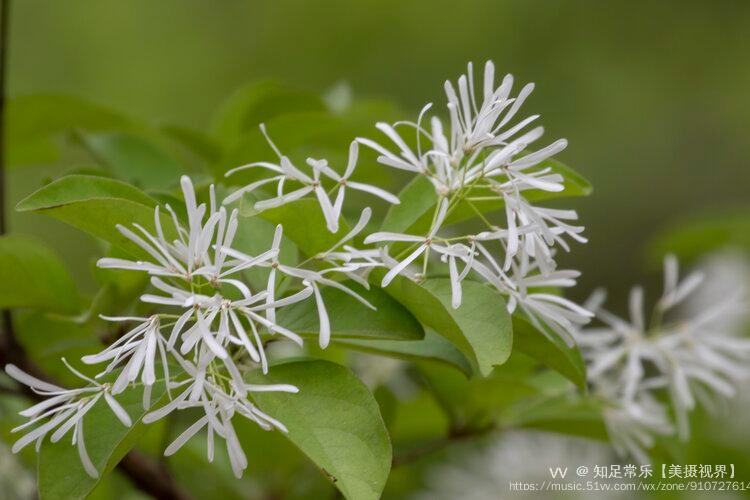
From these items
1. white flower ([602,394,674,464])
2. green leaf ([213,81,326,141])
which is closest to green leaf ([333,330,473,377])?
white flower ([602,394,674,464])

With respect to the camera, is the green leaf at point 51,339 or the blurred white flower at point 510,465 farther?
the blurred white flower at point 510,465

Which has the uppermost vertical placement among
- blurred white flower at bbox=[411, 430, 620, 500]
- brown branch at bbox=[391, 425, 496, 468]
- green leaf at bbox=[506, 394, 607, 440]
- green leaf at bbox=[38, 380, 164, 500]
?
green leaf at bbox=[38, 380, 164, 500]

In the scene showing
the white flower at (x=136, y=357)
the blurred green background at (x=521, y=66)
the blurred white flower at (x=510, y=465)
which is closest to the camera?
the white flower at (x=136, y=357)

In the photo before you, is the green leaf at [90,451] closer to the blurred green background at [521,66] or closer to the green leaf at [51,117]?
the green leaf at [51,117]

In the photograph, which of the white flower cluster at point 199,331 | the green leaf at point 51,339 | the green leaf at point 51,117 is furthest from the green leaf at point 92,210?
the green leaf at point 51,117

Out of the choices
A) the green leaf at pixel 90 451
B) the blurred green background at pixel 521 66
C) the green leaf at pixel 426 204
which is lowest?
the green leaf at pixel 90 451

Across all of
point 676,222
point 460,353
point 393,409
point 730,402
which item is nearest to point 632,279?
point 676,222

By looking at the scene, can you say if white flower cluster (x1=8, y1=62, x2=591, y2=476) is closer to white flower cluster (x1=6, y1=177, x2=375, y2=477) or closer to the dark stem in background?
white flower cluster (x1=6, y1=177, x2=375, y2=477)

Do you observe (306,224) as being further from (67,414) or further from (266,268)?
(67,414)
